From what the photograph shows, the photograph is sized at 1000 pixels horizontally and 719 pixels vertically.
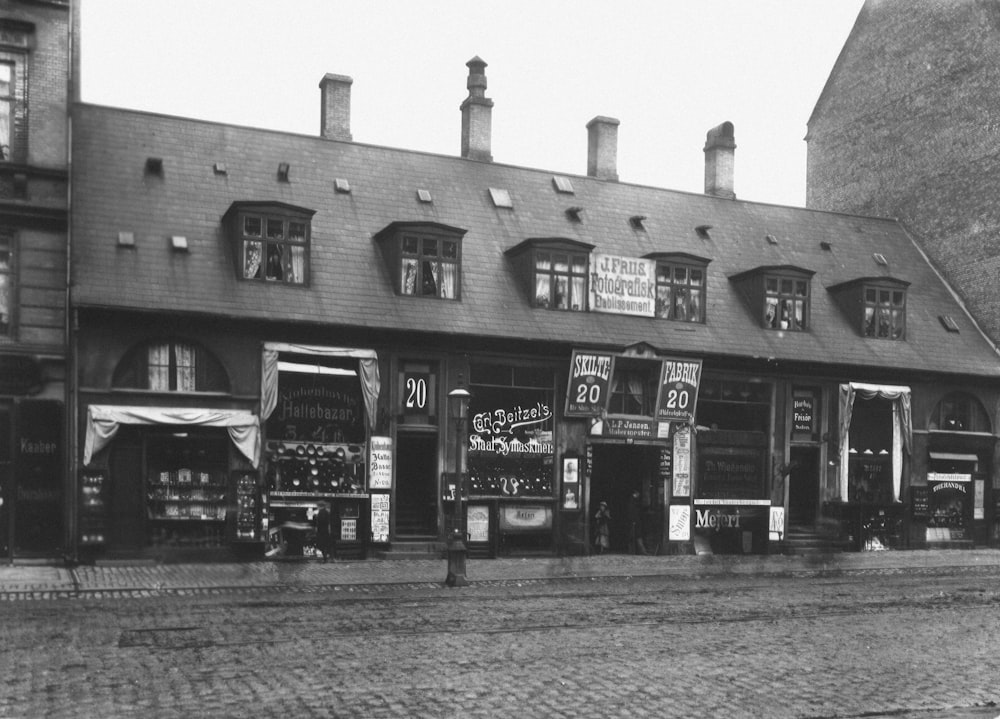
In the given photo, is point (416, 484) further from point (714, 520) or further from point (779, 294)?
point (779, 294)

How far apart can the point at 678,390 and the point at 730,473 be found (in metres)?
2.75

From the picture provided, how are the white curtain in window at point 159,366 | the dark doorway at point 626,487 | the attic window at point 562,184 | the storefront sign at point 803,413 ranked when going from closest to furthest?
the white curtain in window at point 159,366 < the dark doorway at point 626,487 < the storefront sign at point 803,413 < the attic window at point 562,184

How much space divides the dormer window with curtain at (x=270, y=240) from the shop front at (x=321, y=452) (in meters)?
1.87

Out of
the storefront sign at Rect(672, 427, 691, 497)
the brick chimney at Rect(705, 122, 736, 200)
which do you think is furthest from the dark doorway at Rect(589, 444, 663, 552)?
the brick chimney at Rect(705, 122, 736, 200)

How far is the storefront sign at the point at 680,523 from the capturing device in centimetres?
2809

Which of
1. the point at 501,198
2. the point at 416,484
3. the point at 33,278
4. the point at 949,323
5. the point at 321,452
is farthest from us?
the point at 949,323

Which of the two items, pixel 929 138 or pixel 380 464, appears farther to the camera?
pixel 929 138

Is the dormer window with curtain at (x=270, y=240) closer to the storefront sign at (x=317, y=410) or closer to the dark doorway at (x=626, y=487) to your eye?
the storefront sign at (x=317, y=410)

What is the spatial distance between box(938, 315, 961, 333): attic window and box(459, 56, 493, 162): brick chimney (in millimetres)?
13883

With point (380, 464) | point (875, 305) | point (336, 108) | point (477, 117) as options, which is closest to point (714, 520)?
point (875, 305)

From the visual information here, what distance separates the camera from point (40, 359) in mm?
22469

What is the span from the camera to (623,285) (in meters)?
28.8

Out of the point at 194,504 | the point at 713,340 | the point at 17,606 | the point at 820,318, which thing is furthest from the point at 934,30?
the point at 17,606

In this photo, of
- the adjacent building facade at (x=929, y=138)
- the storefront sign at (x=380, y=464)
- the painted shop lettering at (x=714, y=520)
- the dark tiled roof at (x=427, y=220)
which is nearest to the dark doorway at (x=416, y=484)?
the storefront sign at (x=380, y=464)
